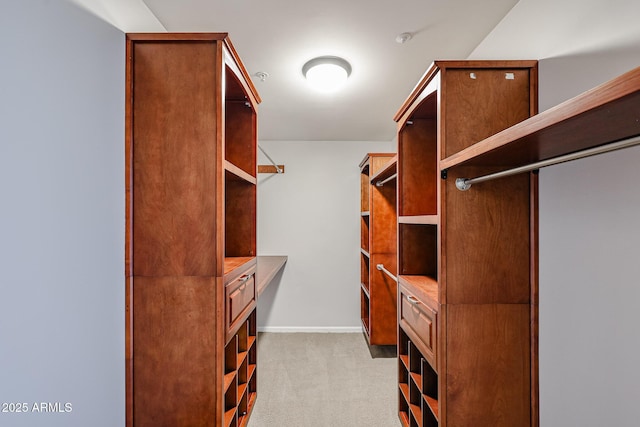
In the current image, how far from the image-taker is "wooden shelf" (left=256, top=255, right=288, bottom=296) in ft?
7.88

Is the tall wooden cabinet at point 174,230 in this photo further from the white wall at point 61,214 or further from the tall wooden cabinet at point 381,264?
the tall wooden cabinet at point 381,264

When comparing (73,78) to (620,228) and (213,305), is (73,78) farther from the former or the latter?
(620,228)

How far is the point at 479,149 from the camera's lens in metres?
1.08

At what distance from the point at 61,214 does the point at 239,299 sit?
Result: 0.85 metres

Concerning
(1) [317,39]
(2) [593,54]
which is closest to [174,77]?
(1) [317,39]

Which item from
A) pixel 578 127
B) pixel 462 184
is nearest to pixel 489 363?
pixel 462 184

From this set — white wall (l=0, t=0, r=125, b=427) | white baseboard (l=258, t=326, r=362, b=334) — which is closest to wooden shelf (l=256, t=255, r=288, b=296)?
white baseboard (l=258, t=326, r=362, b=334)

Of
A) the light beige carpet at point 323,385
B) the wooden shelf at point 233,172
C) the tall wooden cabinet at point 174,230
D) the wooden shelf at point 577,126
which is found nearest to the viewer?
the wooden shelf at point 577,126

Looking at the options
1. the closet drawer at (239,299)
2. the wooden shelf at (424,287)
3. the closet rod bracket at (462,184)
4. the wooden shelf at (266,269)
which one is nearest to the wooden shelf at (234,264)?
the closet drawer at (239,299)

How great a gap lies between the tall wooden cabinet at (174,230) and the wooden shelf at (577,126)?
1037 mm

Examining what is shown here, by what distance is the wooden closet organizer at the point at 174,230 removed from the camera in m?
1.34

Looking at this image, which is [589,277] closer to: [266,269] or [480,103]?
[480,103]

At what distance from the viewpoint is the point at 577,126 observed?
2.55 feet

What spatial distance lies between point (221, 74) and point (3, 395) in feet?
4.09
